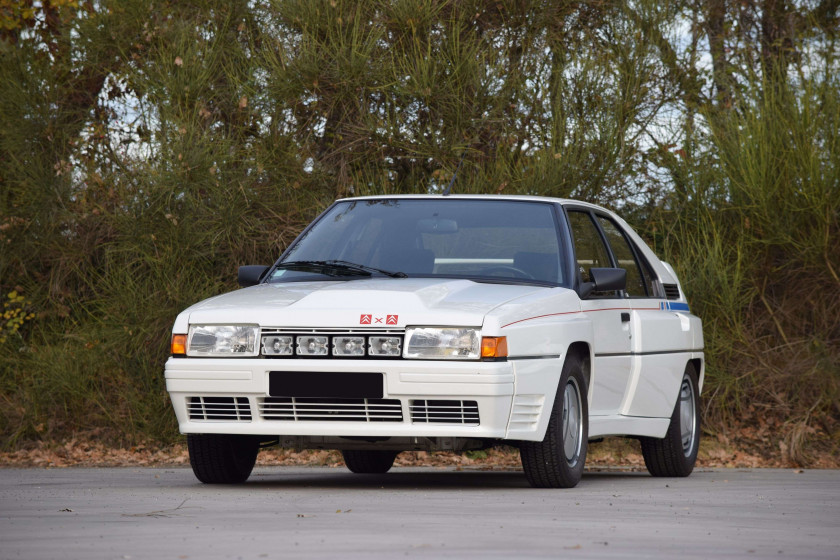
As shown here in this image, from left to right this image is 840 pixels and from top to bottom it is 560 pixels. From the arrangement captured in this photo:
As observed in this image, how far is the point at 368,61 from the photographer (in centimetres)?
1540

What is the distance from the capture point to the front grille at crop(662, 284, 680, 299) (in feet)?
34.7

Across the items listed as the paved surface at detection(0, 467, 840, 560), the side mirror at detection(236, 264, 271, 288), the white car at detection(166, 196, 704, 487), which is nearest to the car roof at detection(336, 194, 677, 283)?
the white car at detection(166, 196, 704, 487)

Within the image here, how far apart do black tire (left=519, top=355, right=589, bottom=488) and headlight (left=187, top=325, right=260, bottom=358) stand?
5.19 feet

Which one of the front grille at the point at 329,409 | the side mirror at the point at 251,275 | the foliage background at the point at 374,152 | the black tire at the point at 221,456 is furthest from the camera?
the foliage background at the point at 374,152

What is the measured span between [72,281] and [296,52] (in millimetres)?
3461

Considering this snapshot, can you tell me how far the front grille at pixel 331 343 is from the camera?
25.2 ft

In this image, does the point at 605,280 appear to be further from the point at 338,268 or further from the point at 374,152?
the point at 374,152

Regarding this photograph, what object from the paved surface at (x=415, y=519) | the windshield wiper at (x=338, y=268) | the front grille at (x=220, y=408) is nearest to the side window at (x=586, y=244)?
the windshield wiper at (x=338, y=268)

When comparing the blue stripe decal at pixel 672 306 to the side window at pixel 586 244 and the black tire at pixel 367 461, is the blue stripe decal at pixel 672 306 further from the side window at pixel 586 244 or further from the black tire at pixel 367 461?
the black tire at pixel 367 461

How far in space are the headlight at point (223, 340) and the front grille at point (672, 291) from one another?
3.76 metres

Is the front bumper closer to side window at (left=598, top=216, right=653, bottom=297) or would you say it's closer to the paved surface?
the paved surface

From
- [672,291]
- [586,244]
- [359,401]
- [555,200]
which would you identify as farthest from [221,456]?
[672,291]

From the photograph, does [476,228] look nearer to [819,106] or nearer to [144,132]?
[819,106]

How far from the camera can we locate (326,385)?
305 inches
